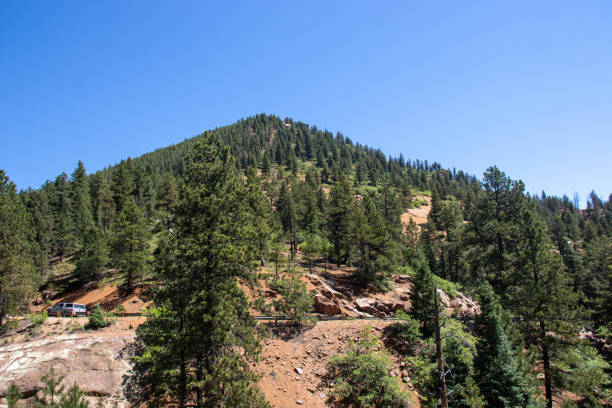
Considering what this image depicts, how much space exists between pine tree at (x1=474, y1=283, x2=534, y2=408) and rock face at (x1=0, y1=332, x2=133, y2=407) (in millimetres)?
20614

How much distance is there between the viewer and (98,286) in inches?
1355

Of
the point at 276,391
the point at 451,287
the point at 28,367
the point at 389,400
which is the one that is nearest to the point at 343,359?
the point at 389,400

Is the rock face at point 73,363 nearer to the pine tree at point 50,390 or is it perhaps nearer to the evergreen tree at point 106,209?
the pine tree at point 50,390

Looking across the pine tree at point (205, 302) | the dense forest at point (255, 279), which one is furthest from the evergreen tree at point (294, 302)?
the pine tree at point (205, 302)

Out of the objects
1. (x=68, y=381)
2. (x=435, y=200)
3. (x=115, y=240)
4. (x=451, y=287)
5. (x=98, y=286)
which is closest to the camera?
(x=68, y=381)

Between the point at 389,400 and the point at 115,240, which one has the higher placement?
the point at 115,240

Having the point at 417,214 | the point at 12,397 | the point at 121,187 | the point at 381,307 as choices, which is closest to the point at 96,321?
the point at 12,397

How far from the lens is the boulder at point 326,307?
2802cm

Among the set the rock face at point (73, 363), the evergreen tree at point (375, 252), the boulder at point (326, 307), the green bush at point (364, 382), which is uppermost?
the evergreen tree at point (375, 252)

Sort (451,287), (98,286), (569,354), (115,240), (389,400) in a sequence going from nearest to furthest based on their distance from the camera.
Result: 1. (389,400)
2. (569,354)
3. (115,240)
4. (98,286)
5. (451,287)

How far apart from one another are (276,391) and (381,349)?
28.7 feet

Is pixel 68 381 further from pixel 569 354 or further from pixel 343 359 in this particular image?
pixel 569 354

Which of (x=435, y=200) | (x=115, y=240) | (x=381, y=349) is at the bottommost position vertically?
(x=381, y=349)

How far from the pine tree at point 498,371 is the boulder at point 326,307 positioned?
13.0m
